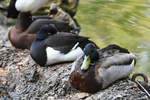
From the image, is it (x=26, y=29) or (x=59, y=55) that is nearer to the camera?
(x=59, y=55)

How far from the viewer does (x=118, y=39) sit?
26.6ft

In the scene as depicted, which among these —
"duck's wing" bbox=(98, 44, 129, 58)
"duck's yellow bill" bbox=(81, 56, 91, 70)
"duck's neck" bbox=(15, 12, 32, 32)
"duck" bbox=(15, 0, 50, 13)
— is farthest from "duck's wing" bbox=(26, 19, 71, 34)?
"duck's yellow bill" bbox=(81, 56, 91, 70)

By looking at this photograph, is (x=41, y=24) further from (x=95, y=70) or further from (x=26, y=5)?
(x=95, y=70)

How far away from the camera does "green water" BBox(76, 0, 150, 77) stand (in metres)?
7.83

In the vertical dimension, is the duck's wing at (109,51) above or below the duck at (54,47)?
above

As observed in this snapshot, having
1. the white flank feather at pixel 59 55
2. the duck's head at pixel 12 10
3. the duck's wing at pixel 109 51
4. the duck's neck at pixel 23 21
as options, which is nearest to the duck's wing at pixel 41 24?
the duck's neck at pixel 23 21

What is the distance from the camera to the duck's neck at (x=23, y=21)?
20.7ft

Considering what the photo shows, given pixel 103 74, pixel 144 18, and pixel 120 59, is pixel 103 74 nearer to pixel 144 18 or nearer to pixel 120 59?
pixel 120 59

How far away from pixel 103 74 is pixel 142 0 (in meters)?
6.49

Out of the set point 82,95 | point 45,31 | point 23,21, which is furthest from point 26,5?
point 82,95

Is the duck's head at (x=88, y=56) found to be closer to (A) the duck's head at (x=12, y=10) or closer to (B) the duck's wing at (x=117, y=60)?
(B) the duck's wing at (x=117, y=60)

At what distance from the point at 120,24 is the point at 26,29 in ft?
10.3

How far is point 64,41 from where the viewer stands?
552cm

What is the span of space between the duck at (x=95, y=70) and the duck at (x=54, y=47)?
0.57 m
